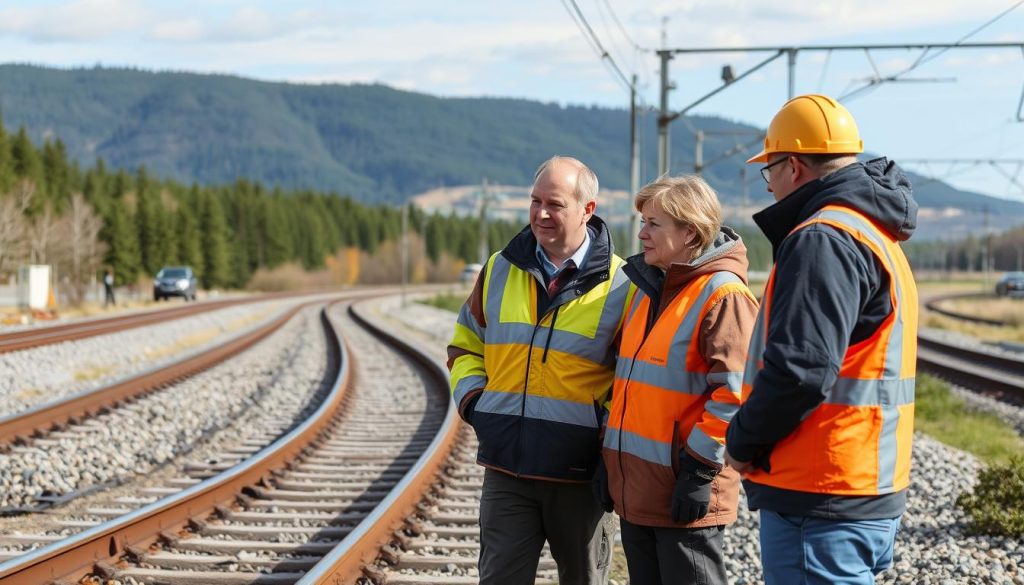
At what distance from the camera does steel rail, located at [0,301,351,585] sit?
5.68 meters

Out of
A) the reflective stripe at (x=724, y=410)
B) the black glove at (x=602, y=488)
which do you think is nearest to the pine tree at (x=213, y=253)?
the black glove at (x=602, y=488)

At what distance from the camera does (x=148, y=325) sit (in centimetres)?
2911

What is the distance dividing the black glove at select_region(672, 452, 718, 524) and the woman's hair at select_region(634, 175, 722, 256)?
732 millimetres

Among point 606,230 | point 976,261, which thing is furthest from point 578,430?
point 976,261

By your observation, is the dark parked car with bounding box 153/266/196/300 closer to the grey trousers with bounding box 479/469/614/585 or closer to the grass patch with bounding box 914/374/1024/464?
the grass patch with bounding box 914/374/1024/464

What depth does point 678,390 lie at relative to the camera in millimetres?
3689

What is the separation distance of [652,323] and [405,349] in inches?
758

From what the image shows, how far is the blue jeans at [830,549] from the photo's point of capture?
3.13 m

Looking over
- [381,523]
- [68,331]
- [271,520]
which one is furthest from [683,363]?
[68,331]

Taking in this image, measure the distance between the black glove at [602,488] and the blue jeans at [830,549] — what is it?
806 mm

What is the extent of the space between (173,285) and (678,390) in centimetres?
4925

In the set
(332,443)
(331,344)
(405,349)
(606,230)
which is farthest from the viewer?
(331,344)

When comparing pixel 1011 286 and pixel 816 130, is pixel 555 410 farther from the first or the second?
pixel 1011 286

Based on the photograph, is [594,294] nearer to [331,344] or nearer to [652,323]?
[652,323]
